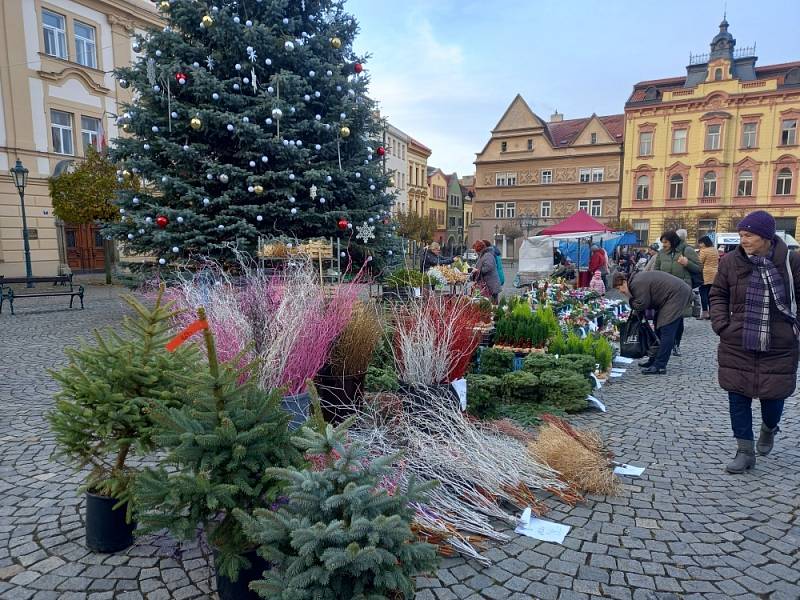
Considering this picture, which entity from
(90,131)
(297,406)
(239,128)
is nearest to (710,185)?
(90,131)

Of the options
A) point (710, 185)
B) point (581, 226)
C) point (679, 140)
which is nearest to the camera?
point (581, 226)

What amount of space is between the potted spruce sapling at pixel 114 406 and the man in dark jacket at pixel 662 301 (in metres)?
5.70

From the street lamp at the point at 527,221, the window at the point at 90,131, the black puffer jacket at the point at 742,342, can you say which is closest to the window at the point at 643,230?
the street lamp at the point at 527,221

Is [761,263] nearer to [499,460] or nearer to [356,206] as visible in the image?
[499,460]

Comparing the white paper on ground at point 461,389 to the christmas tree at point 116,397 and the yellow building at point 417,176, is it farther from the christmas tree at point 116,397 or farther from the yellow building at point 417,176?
the yellow building at point 417,176

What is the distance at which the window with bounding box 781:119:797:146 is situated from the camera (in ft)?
127

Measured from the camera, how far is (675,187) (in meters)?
42.7

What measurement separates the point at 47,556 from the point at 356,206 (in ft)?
24.8

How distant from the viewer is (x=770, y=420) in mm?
3793

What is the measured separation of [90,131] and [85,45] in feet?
10.5

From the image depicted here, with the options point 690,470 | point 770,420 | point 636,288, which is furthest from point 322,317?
point 636,288

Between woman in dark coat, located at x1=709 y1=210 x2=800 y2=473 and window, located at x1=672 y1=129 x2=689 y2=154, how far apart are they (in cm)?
4525

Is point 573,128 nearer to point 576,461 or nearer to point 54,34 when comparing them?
point 54,34

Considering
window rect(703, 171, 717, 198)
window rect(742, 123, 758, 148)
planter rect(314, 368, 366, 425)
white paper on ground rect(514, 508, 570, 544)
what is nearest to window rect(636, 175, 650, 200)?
window rect(703, 171, 717, 198)
